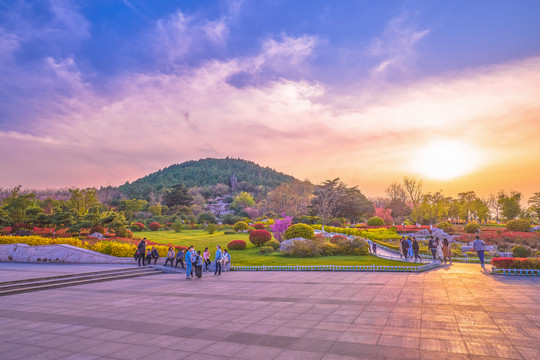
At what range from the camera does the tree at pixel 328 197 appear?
4922 cm

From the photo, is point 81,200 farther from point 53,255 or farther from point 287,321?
point 287,321

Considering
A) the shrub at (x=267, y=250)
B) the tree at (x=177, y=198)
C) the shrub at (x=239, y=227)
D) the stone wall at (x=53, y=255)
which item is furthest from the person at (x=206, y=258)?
the tree at (x=177, y=198)

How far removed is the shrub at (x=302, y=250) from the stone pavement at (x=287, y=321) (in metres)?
10.1

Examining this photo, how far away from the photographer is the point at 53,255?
19734mm

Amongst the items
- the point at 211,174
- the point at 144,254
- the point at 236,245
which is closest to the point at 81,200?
the point at 236,245

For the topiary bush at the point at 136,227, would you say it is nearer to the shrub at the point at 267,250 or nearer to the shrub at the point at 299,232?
the shrub at the point at 299,232

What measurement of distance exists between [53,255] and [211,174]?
359 ft

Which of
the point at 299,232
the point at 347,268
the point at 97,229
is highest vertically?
the point at 97,229

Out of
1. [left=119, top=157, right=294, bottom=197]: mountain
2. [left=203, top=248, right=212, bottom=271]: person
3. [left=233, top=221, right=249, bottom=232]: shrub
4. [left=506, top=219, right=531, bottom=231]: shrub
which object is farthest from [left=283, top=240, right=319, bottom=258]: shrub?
[left=119, top=157, right=294, bottom=197]: mountain

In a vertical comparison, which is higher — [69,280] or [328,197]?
[328,197]

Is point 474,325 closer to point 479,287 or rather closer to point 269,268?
point 479,287

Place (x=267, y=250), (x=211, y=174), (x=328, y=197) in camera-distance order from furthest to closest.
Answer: (x=211, y=174), (x=328, y=197), (x=267, y=250)

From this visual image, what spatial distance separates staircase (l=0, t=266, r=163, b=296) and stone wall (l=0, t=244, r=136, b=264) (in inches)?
91.7

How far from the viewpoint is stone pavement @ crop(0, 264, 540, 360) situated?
5.19 meters
